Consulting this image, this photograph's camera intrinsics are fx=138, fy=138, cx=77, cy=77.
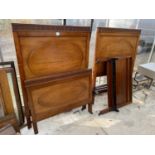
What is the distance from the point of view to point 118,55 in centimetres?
218

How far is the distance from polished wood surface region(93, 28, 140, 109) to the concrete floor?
197 mm

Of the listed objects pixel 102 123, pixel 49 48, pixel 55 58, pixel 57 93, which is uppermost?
pixel 49 48

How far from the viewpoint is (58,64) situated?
1621 millimetres

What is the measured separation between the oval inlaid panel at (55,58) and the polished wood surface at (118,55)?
0.40 meters

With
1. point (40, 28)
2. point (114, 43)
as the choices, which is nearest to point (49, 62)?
point (40, 28)

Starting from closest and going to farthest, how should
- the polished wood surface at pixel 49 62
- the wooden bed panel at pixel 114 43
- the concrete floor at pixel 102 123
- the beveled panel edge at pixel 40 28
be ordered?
the beveled panel edge at pixel 40 28 → the polished wood surface at pixel 49 62 → the concrete floor at pixel 102 123 → the wooden bed panel at pixel 114 43

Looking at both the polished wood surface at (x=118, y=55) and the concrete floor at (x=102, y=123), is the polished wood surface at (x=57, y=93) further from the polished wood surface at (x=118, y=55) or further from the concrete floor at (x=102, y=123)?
the polished wood surface at (x=118, y=55)

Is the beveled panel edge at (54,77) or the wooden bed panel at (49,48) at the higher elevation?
the wooden bed panel at (49,48)

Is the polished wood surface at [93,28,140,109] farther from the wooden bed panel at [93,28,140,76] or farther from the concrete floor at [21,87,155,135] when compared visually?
the concrete floor at [21,87,155,135]

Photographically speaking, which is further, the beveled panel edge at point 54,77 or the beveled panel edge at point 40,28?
the beveled panel edge at point 54,77

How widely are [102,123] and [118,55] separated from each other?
106 centimetres

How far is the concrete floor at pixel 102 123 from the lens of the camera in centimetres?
179

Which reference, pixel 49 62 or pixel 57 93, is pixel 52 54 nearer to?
pixel 49 62

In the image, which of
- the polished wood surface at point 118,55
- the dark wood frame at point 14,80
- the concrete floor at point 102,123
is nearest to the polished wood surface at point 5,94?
the dark wood frame at point 14,80
